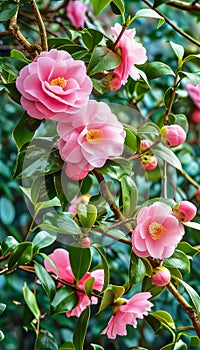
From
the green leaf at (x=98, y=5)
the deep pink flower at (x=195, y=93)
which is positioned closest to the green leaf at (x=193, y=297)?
the green leaf at (x=98, y=5)

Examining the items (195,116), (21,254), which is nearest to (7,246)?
(21,254)

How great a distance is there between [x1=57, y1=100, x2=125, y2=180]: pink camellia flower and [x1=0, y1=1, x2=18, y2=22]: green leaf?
153 millimetres

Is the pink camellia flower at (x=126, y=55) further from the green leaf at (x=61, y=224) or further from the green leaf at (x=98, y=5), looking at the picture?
the green leaf at (x=61, y=224)

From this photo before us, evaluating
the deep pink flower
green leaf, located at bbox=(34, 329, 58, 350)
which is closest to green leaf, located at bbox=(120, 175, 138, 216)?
green leaf, located at bbox=(34, 329, 58, 350)

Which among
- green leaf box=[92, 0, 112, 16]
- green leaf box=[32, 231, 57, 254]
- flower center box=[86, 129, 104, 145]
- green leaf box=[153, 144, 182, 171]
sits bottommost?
green leaf box=[32, 231, 57, 254]

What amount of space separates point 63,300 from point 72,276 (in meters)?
0.05

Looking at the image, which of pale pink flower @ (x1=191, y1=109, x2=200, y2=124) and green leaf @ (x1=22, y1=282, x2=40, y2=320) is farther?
pale pink flower @ (x1=191, y1=109, x2=200, y2=124)

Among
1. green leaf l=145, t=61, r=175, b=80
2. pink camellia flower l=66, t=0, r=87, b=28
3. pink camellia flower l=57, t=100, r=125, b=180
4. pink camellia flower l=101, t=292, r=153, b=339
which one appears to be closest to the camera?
pink camellia flower l=57, t=100, r=125, b=180

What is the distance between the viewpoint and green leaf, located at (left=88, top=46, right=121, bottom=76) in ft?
2.32

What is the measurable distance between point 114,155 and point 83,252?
0.16 m

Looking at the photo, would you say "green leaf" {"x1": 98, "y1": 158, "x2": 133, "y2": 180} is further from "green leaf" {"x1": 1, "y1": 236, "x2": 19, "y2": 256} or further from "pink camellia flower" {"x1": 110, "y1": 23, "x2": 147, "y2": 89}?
"green leaf" {"x1": 1, "y1": 236, "x2": 19, "y2": 256}

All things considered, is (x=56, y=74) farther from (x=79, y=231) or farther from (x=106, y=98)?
(x=106, y=98)

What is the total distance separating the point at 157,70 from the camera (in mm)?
879

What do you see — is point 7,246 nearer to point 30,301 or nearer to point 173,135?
point 30,301
